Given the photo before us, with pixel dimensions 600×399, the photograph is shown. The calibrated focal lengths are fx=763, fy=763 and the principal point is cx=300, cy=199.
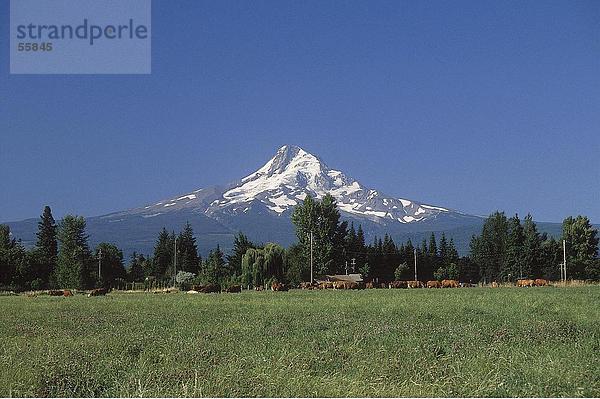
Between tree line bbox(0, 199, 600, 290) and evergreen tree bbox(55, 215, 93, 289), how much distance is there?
4.4 inches

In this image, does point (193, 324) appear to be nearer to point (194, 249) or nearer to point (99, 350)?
point (99, 350)

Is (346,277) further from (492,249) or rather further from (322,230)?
(492,249)

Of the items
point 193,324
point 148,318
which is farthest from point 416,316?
point 148,318

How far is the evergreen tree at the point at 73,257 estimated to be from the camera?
3019 inches

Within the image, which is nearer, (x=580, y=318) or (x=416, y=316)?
(x=580, y=318)

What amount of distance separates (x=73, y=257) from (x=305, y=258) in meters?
27.4

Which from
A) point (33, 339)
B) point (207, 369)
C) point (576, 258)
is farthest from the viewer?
point (576, 258)

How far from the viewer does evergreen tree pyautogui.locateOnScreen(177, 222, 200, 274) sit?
340 feet

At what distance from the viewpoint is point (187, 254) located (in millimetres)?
105062

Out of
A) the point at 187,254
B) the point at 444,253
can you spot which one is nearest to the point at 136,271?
the point at 187,254

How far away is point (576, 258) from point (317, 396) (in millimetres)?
93208

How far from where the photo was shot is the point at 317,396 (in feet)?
32.8

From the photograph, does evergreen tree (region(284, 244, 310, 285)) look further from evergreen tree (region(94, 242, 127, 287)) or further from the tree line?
evergreen tree (region(94, 242, 127, 287))

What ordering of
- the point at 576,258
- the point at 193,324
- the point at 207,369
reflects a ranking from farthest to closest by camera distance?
the point at 576,258 < the point at 193,324 < the point at 207,369
